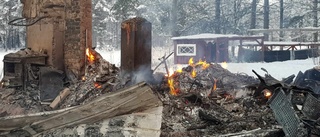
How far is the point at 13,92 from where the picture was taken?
9.68 meters

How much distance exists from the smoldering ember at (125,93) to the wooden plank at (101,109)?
12mm

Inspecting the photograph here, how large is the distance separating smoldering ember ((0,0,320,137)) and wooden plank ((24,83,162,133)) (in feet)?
0.04

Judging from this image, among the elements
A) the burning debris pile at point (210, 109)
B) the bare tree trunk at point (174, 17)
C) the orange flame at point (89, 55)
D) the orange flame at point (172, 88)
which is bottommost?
the burning debris pile at point (210, 109)

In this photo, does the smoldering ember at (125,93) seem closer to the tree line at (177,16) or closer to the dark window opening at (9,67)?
the dark window opening at (9,67)

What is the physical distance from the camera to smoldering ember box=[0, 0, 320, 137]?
3.79 meters

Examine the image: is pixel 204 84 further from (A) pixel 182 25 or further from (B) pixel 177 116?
(A) pixel 182 25

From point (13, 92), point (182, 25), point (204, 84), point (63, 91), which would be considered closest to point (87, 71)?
point (63, 91)

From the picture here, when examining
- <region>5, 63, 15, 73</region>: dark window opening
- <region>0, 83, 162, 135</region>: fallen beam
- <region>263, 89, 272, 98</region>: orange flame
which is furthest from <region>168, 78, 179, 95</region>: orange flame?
<region>5, 63, 15, 73</region>: dark window opening

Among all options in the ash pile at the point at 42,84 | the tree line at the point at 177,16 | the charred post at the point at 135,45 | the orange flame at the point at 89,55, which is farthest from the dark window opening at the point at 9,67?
the tree line at the point at 177,16

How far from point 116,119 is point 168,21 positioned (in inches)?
1296

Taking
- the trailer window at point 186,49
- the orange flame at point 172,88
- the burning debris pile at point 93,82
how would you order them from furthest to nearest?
the trailer window at point 186,49 → the burning debris pile at point 93,82 → the orange flame at point 172,88

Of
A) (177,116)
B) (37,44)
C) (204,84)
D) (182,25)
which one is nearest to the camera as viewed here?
(177,116)

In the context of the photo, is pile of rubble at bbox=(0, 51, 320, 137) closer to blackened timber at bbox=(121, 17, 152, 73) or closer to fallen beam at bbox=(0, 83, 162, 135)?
fallen beam at bbox=(0, 83, 162, 135)

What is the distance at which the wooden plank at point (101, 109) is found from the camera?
374cm
